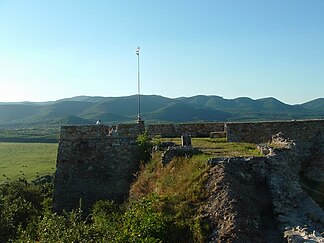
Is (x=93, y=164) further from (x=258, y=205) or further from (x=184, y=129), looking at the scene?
(x=258, y=205)

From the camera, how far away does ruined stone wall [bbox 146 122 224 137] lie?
2118 cm

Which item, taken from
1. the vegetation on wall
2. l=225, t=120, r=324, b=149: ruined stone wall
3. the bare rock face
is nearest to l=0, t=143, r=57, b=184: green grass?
l=225, t=120, r=324, b=149: ruined stone wall

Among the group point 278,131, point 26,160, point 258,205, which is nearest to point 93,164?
point 258,205

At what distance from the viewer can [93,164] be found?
658 inches

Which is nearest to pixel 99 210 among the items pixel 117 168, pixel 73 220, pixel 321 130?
pixel 73 220

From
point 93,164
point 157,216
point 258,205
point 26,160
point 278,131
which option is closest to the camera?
point 157,216

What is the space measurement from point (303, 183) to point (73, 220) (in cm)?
738

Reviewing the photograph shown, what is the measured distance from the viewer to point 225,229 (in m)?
8.89

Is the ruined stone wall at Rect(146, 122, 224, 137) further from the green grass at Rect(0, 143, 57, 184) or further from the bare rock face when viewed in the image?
the green grass at Rect(0, 143, 57, 184)

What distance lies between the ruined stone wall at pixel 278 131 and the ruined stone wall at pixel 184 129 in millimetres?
2025

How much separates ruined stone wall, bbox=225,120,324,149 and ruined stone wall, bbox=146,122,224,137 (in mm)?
2025

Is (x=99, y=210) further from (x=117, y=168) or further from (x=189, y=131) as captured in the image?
(x=189, y=131)

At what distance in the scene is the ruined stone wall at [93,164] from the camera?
53.6 feet

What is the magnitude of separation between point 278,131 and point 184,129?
14.9ft
